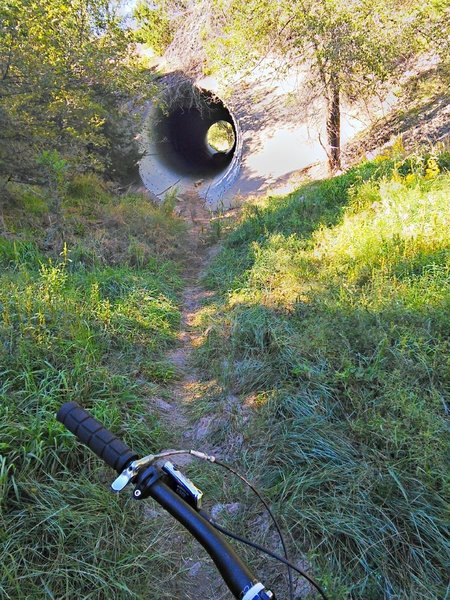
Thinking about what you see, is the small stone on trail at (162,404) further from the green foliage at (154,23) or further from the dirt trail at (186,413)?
the green foliage at (154,23)

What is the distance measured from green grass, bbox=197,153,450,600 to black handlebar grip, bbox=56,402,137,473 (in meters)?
1.23

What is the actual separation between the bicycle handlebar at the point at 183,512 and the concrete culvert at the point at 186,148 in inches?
386

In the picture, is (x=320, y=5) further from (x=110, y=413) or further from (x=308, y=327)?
(x=110, y=413)

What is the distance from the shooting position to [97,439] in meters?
1.09

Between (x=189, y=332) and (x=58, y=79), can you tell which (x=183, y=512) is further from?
(x=58, y=79)

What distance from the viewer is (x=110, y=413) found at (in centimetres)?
262

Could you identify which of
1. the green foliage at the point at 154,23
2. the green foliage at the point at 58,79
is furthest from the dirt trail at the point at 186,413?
the green foliage at the point at 154,23

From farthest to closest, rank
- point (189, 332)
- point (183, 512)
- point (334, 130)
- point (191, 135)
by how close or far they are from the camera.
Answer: point (191, 135) < point (334, 130) < point (189, 332) < point (183, 512)

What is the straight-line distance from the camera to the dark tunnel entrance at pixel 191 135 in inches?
487

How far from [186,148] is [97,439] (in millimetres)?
15322

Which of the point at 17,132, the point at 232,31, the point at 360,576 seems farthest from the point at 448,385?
the point at 232,31

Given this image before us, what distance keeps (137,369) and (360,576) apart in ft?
7.15

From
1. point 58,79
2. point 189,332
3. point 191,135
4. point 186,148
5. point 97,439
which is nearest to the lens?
point 97,439

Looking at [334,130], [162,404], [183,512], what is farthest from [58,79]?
[183,512]
